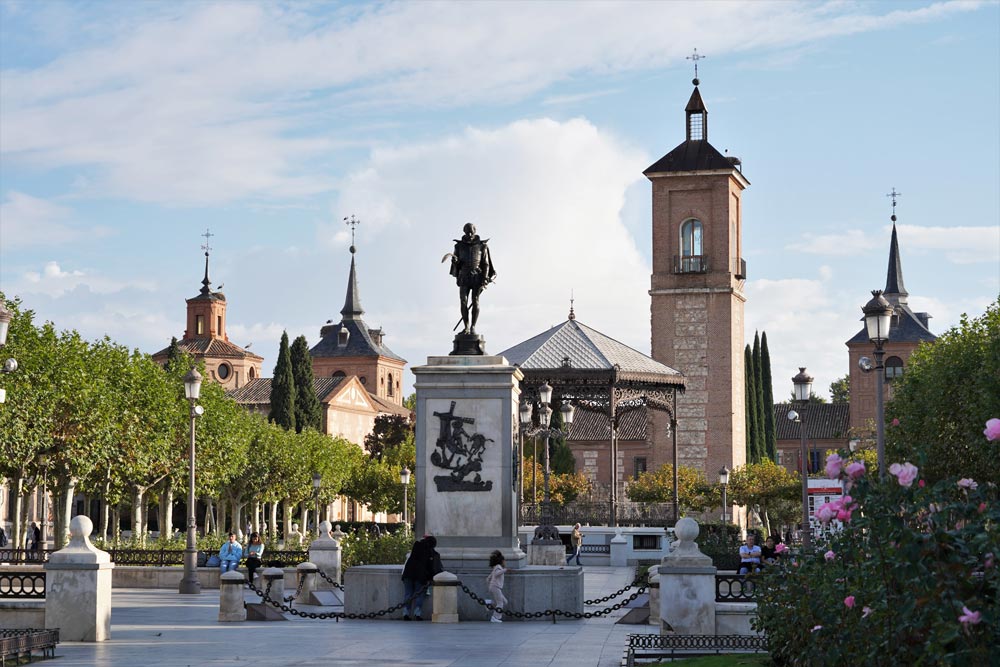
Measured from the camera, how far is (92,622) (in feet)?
56.9

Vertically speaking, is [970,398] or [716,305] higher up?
[716,305]

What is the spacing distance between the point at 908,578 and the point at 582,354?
133 feet

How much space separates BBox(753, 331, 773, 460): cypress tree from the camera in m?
84.2

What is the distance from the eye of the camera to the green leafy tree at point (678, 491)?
6269 centimetres

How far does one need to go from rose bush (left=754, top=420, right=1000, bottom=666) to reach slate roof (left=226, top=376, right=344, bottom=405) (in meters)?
108

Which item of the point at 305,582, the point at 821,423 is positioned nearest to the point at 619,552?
the point at 305,582

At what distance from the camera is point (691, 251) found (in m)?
77.9

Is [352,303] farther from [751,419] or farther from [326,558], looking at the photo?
[326,558]

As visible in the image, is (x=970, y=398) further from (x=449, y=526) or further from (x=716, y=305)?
(x=716, y=305)

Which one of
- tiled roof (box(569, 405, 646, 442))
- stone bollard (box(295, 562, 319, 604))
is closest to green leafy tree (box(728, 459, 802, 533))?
tiled roof (box(569, 405, 646, 442))

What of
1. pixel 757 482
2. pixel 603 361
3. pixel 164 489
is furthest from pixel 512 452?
pixel 757 482

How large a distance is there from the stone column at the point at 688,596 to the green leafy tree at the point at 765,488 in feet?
168

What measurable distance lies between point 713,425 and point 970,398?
118ft

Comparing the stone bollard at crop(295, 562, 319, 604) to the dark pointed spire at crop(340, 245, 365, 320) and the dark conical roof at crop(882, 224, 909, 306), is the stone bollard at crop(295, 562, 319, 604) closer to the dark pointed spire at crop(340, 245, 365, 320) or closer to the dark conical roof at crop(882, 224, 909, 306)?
the dark conical roof at crop(882, 224, 909, 306)
